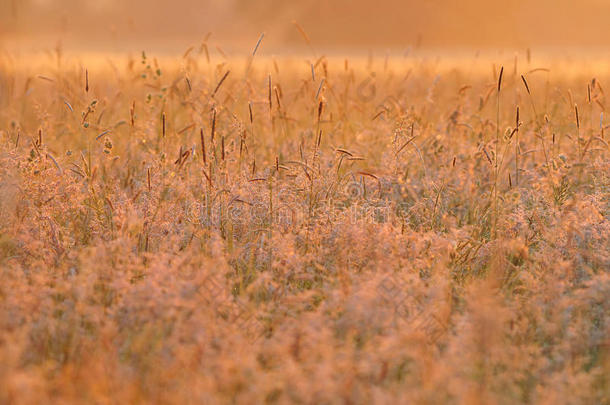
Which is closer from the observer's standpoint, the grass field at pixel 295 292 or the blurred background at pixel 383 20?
the grass field at pixel 295 292

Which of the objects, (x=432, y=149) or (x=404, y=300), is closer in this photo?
(x=404, y=300)

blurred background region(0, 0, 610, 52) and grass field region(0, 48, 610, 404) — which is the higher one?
blurred background region(0, 0, 610, 52)

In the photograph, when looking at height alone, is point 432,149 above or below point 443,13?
below

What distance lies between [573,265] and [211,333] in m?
1.56

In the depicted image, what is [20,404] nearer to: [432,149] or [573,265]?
[573,265]

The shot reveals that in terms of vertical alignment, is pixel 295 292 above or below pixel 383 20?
below

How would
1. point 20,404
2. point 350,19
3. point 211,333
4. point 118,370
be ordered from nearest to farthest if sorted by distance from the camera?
point 20,404, point 118,370, point 211,333, point 350,19

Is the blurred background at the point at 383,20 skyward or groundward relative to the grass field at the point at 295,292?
skyward

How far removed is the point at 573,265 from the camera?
7.86 feet

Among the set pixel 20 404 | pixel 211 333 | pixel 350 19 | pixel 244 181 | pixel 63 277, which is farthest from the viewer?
pixel 350 19

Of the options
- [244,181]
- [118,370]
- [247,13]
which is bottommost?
[118,370]

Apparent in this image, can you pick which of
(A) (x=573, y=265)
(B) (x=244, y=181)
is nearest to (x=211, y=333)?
(B) (x=244, y=181)

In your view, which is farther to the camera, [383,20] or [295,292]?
[383,20]

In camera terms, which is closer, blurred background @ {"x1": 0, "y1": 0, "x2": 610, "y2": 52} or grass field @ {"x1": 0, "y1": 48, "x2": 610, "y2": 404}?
grass field @ {"x1": 0, "y1": 48, "x2": 610, "y2": 404}
